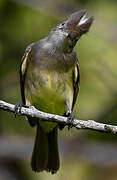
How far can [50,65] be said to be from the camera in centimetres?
493

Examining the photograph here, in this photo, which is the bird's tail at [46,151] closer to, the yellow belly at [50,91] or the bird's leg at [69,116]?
the bird's leg at [69,116]

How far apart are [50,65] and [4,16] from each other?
2587mm

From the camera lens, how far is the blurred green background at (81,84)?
6684 mm

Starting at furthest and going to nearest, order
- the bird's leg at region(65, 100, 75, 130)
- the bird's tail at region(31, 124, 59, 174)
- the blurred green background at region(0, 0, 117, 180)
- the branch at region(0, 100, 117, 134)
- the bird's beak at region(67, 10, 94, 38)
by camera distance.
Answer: the blurred green background at region(0, 0, 117, 180)
the bird's tail at region(31, 124, 59, 174)
the bird's beak at region(67, 10, 94, 38)
the bird's leg at region(65, 100, 75, 130)
the branch at region(0, 100, 117, 134)

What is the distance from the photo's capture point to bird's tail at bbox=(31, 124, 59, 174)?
5.52 meters

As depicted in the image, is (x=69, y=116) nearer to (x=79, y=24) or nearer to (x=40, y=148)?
(x=79, y=24)

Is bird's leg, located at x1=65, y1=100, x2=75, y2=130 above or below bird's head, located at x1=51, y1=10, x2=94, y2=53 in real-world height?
below

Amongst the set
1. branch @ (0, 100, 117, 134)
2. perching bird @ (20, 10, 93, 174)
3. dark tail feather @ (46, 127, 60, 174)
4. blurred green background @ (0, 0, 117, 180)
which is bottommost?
branch @ (0, 100, 117, 134)

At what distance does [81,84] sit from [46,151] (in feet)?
5.59

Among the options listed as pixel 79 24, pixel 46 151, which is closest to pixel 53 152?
pixel 46 151

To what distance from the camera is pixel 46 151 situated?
5652 mm

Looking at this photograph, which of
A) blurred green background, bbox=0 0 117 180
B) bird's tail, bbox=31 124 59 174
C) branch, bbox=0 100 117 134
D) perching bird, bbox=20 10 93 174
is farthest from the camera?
blurred green background, bbox=0 0 117 180

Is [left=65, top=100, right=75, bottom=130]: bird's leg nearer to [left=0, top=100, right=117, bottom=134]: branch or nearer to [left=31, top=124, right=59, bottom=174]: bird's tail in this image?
[left=0, top=100, right=117, bottom=134]: branch

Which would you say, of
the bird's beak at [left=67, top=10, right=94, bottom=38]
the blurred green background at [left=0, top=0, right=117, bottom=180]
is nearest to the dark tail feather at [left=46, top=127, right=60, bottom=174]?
the blurred green background at [left=0, top=0, right=117, bottom=180]
